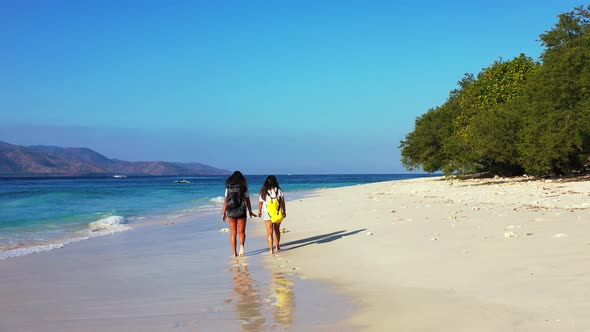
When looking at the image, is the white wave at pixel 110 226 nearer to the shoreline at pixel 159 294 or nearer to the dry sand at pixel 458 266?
the shoreline at pixel 159 294

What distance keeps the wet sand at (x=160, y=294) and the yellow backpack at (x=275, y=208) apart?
0.84 meters

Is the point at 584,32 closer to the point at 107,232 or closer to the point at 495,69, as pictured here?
the point at 495,69

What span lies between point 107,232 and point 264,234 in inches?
239

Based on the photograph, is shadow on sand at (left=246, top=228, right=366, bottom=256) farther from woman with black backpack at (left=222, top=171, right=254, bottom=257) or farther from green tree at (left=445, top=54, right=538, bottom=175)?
green tree at (left=445, top=54, right=538, bottom=175)

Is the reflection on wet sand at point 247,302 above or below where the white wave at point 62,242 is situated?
above

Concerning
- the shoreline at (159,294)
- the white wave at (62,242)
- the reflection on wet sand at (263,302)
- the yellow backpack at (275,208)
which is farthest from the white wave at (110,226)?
the reflection on wet sand at (263,302)

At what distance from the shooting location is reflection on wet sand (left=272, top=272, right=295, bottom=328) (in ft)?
18.9

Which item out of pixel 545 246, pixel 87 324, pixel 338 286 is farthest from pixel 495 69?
pixel 87 324

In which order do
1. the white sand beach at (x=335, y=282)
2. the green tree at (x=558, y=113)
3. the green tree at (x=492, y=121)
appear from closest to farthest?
the white sand beach at (x=335, y=282), the green tree at (x=558, y=113), the green tree at (x=492, y=121)

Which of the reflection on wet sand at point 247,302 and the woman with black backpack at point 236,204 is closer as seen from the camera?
the reflection on wet sand at point 247,302

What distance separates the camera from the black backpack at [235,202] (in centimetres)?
1183

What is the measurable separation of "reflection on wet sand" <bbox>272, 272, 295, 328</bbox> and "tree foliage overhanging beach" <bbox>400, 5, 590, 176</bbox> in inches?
892

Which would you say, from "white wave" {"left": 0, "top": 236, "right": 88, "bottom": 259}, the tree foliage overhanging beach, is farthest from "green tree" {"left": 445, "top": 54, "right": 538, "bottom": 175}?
Result: "white wave" {"left": 0, "top": 236, "right": 88, "bottom": 259}

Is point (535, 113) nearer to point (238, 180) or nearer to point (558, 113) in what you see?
point (558, 113)
